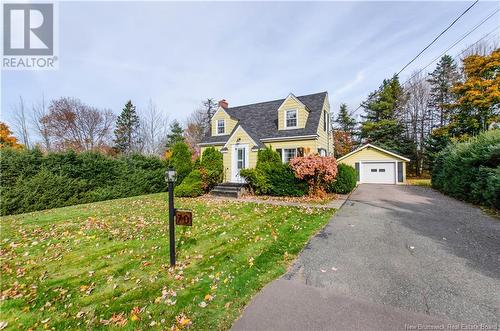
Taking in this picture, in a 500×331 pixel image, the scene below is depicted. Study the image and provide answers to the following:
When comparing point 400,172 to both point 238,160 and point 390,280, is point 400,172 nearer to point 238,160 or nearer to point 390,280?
point 238,160

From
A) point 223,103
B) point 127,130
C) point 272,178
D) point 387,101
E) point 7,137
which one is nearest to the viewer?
point 272,178

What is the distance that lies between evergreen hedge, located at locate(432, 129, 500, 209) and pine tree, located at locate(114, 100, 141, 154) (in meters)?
33.8

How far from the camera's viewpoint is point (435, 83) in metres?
26.5

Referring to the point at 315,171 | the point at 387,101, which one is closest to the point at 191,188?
the point at 315,171

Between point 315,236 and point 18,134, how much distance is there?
107ft

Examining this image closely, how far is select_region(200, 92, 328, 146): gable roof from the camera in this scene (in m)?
14.3

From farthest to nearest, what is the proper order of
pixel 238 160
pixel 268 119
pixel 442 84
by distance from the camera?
pixel 442 84 < pixel 268 119 < pixel 238 160

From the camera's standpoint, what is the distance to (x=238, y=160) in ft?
46.4

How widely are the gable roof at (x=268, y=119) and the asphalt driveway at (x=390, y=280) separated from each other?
953cm

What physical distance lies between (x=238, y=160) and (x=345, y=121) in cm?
2784

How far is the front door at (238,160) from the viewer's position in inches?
547

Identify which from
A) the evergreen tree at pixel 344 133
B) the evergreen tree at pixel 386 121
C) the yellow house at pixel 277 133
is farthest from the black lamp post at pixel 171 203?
the evergreen tree at pixel 344 133

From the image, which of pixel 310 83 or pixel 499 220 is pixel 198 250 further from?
pixel 310 83

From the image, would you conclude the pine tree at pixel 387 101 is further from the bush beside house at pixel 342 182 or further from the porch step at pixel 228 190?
the porch step at pixel 228 190
